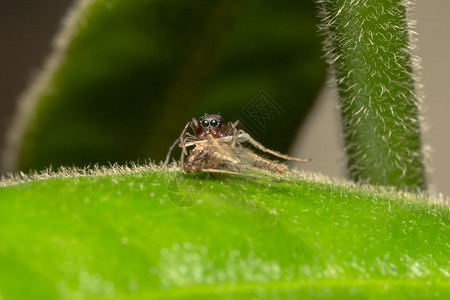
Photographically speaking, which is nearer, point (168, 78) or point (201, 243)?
point (201, 243)

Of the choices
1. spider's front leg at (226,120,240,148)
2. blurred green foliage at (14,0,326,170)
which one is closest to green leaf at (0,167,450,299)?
spider's front leg at (226,120,240,148)

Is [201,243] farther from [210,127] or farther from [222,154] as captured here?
[210,127]

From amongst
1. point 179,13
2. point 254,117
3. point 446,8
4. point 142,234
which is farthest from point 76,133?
point 446,8

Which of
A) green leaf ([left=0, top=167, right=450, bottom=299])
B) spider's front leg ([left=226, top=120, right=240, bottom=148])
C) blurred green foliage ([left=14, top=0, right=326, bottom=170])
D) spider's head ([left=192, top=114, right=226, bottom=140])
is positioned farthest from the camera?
blurred green foliage ([left=14, top=0, right=326, bottom=170])

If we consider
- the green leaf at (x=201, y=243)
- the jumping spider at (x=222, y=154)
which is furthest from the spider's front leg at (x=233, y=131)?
the green leaf at (x=201, y=243)

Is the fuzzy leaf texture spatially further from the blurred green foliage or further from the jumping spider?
the blurred green foliage

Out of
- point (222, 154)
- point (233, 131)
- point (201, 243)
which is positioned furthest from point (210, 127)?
point (201, 243)

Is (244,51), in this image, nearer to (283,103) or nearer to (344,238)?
(283,103)
